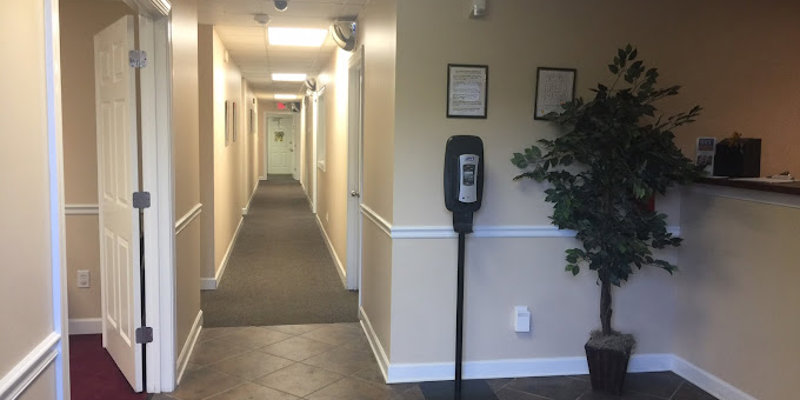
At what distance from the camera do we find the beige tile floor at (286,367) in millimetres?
3316

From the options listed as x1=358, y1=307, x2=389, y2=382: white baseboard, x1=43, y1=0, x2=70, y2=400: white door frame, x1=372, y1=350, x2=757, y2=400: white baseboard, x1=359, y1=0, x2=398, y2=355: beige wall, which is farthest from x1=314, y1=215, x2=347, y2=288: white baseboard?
x1=43, y1=0, x2=70, y2=400: white door frame

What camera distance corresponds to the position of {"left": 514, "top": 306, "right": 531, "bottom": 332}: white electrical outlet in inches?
138

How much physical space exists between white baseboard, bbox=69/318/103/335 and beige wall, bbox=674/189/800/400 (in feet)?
12.4

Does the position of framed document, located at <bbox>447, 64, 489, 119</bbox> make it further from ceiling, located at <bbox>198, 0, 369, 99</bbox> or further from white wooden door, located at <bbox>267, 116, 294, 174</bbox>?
white wooden door, located at <bbox>267, 116, 294, 174</bbox>

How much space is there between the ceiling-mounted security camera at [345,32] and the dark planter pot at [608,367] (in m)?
2.95

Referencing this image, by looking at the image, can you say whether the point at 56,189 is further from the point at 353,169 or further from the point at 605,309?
the point at 353,169

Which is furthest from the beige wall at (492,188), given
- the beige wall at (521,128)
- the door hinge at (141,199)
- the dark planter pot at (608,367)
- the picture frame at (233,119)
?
the picture frame at (233,119)

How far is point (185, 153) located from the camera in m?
3.65

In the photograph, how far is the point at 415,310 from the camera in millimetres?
3436

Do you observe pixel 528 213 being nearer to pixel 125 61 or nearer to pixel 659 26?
pixel 659 26

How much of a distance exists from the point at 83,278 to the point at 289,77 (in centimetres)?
651

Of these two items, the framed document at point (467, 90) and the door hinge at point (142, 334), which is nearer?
the door hinge at point (142, 334)

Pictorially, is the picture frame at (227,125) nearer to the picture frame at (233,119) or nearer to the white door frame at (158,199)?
the picture frame at (233,119)

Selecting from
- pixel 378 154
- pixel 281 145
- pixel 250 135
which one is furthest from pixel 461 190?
pixel 281 145
